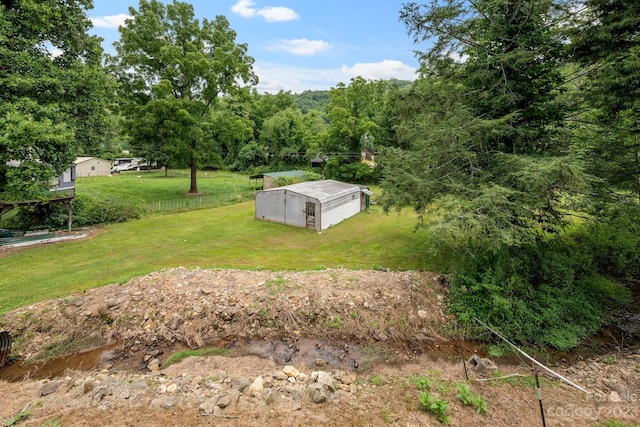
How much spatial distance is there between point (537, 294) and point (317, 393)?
6.81 metres

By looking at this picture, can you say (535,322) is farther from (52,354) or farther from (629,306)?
(52,354)

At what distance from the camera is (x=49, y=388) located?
17.1 ft

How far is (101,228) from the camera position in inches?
595

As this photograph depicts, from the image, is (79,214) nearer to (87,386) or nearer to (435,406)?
(87,386)

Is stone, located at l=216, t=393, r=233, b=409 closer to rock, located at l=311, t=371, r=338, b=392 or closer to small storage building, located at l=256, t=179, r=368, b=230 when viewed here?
rock, located at l=311, t=371, r=338, b=392

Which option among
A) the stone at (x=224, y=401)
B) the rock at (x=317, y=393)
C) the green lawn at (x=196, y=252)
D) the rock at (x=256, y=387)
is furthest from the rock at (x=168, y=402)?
the green lawn at (x=196, y=252)

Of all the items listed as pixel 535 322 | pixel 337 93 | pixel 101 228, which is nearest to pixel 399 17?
pixel 535 322

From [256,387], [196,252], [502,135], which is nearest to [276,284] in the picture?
[256,387]

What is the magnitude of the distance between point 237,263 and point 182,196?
15.7 meters

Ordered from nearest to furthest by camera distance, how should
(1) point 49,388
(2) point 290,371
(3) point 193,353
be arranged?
(1) point 49,388 < (2) point 290,371 < (3) point 193,353

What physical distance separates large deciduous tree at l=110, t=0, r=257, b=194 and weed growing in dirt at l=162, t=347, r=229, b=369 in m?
17.9

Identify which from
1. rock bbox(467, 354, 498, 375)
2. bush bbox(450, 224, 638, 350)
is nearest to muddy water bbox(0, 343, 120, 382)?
rock bbox(467, 354, 498, 375)

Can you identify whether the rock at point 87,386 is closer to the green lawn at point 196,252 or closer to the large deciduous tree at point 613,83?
the green lawn at point 196,252

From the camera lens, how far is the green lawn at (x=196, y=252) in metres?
9.34
